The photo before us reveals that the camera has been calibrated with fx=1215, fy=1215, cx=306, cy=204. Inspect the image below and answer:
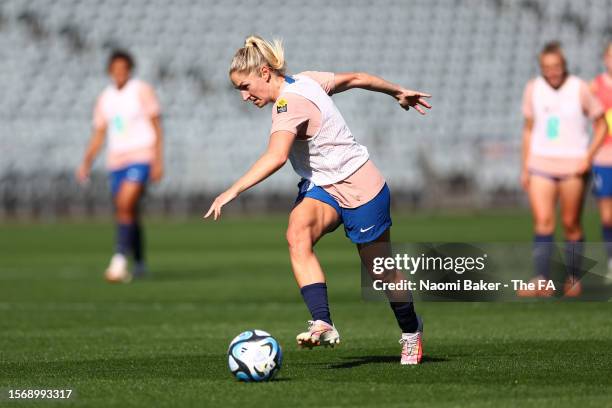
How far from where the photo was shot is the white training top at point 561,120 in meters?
10.8

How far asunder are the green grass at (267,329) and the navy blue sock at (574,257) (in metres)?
0.31

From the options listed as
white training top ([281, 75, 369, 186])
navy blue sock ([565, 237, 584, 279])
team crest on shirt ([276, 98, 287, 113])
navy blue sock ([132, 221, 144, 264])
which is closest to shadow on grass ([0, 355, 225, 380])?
white training top ([281, 75, 369, 186])

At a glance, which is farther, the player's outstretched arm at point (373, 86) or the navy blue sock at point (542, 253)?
the navy blue sock at point (542, 253)

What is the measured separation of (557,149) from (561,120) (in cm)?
27

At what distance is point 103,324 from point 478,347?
3092 millimetres

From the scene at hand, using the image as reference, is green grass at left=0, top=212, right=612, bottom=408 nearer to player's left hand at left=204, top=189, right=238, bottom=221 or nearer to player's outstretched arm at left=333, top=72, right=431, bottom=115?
player's left hand at left=204, top=189, right=238, bottom=221

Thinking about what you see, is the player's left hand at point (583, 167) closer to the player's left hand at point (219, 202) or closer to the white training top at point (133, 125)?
the white training top at point (133, 125)

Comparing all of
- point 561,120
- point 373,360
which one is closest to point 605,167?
point 561,120

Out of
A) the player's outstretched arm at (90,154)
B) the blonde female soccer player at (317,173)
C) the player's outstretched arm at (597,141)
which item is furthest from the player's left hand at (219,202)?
the player's outstretched arm at (90,154)

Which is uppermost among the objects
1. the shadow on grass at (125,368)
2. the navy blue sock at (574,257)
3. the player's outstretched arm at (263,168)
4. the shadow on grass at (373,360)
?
the player's outstretched arm at (263,168)

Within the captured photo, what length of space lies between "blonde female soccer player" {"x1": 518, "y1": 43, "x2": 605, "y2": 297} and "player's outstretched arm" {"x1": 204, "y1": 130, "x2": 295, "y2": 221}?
5.30m

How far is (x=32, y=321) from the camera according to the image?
916 cm

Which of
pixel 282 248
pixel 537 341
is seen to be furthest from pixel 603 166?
pixel 282 248

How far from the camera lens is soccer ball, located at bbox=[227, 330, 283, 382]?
5578mm
